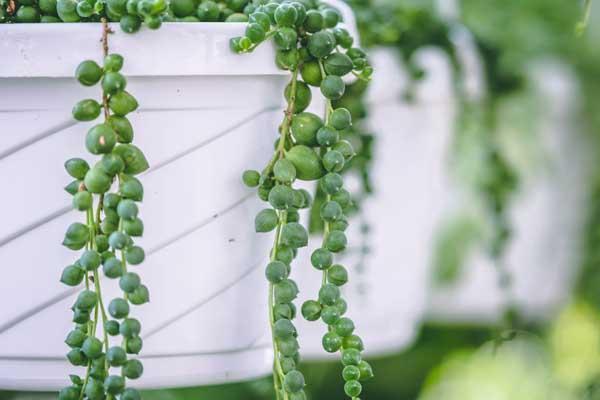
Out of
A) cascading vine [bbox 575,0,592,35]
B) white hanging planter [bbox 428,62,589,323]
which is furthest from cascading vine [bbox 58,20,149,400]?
white hanging planter [bbox 428,62,589,323]

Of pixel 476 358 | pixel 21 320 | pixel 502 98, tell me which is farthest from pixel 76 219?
pixel 476 358

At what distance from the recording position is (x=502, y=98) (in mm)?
1167

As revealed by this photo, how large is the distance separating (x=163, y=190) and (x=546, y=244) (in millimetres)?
1145

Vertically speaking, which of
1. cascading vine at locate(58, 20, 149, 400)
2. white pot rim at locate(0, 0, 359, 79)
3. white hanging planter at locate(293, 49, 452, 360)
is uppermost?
white pot rim at locate(0, 0, 359, 79)

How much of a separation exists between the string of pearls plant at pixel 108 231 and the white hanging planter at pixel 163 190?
0.10 feet

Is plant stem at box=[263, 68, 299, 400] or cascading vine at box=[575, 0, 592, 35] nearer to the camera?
plant stem at box=[263, 68, 299, 400]

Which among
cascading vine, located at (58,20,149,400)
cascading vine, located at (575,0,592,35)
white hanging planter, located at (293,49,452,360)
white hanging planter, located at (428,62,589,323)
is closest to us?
cascading vine, located at (58,20,149,400)

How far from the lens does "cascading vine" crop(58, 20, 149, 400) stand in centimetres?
56

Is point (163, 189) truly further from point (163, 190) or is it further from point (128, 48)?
point (128, 48)

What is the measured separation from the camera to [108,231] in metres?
0.58

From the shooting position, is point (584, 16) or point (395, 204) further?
point (395, 204)

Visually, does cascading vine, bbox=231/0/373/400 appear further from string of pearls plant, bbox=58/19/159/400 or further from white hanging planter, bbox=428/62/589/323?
white hanging planter, bbox=428/62/589/323

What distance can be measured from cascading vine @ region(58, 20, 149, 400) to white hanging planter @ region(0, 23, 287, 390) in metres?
0.03

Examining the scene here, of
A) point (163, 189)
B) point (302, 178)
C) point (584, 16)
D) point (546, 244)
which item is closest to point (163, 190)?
point (163, 189)
